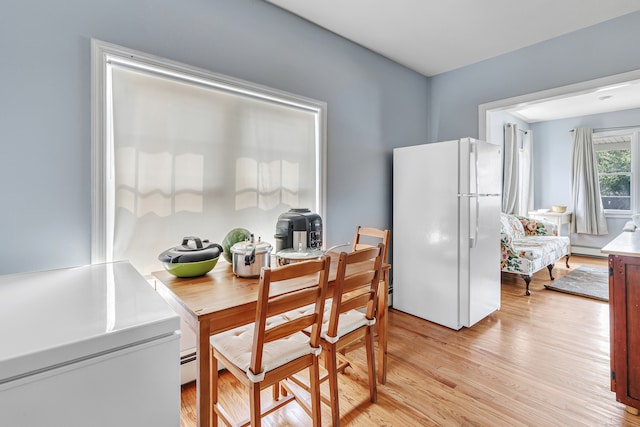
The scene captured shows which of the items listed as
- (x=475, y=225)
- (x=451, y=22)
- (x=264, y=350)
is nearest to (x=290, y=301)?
(x=264, y=350)

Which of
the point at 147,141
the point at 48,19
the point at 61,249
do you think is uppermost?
the point at 48,19

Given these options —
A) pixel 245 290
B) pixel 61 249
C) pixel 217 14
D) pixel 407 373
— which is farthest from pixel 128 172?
pixel 407 373

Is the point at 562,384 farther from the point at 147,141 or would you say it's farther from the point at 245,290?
the point at 147,141

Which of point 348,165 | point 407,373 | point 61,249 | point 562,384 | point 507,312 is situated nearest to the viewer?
point 61,249

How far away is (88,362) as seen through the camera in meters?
0.79

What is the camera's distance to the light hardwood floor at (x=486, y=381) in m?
1.64

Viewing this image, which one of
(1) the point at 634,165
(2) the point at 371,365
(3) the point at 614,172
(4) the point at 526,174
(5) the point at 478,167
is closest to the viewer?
(2) the point at 371,365

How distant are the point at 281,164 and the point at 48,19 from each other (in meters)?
1.46

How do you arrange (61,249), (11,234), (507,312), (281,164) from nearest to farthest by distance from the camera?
(11,234) → (61,249) → (281,164) → (507,312)

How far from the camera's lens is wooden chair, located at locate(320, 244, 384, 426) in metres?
1.48

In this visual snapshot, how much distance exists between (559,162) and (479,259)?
479cm

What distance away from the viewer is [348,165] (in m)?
2.83

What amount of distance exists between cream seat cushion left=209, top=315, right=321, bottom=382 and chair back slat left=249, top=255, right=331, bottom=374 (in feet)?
0.17

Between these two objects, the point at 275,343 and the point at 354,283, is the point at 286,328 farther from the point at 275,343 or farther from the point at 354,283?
the point at 354,283
